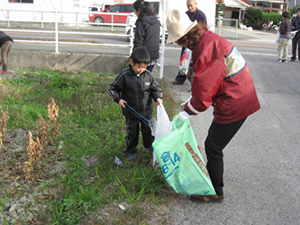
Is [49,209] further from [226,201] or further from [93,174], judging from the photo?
[226,201]

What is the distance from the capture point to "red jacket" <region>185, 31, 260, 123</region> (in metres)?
2.81

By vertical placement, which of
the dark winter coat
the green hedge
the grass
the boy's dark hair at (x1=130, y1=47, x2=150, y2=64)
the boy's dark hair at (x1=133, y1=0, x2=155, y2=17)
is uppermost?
the green hedge

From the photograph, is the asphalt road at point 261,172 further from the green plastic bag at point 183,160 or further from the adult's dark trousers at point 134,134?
the adult's dark trousers at point 134,134

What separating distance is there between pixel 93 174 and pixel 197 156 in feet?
4.54

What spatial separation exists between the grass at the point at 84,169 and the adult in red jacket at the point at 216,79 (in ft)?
2.95

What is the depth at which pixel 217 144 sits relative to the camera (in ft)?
10.5

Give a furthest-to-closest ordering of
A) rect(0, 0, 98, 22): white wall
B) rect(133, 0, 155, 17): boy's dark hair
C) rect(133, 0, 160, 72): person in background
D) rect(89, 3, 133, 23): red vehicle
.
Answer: rect(0, 0, 98, 22): white wall, rect(89, 3, 133, 23): red vehicle, rect(133, 0, 160, 72): person in background, rect(133, 0, 155, 17): boy's dark hair

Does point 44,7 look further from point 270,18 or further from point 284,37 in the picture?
point 270,18

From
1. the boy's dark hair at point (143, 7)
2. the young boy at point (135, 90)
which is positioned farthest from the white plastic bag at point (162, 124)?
the boy's dark hair at point (143, 7)

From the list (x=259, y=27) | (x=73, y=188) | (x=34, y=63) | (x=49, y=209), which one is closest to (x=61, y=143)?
(x=73, y=188)

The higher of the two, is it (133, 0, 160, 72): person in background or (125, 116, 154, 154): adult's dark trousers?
(133, 0, 160, 72): person in background

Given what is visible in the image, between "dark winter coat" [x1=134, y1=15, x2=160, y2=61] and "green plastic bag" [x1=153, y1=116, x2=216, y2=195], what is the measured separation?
3240mm

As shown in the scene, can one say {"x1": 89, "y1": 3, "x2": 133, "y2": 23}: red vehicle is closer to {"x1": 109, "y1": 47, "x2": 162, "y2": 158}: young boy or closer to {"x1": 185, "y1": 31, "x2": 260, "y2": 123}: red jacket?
{"x1": 109, "y1": 47, "x2": 162, "y2": 158}: young boy

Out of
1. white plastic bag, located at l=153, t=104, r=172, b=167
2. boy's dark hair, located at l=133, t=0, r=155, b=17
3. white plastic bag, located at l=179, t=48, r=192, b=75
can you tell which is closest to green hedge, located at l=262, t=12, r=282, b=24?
white plastic bag, located at l=179, t=48, r=192, b=75
